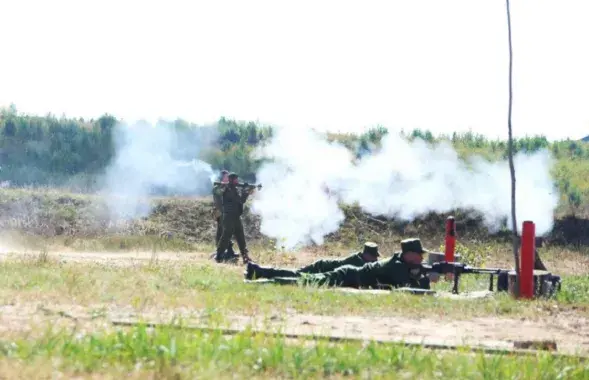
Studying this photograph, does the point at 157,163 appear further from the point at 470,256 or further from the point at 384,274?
the point at 384,274

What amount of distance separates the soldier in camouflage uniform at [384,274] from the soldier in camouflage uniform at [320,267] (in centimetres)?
35

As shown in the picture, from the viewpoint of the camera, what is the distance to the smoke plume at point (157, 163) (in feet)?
143

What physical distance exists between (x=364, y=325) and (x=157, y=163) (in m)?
35.6

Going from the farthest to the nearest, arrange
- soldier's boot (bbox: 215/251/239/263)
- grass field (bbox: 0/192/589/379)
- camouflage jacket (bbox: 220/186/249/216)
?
camouflage jacket (bbox: 220/186/249/216) → soldier's boot (bbox: 215/251/239/263) → grass field (bbox: 0/192/589/379)

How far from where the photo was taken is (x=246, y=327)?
8.80 meters

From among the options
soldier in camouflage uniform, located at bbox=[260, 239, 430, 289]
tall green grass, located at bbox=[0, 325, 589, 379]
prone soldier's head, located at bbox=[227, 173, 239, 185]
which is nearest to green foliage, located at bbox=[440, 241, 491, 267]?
prone soldier's head, located at bbox=[227, 173, 239, 185]

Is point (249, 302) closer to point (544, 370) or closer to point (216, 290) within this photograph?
point (216, 290)

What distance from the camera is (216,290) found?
13.6 m

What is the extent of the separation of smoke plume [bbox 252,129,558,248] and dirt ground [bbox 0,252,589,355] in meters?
21.5

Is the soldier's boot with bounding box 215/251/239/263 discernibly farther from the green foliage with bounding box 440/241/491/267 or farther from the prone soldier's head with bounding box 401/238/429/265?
the prone soldier's head with bounding box 401/238/429/265

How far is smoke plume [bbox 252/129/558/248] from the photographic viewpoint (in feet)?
111

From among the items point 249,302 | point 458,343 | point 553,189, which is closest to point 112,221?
point 553,189

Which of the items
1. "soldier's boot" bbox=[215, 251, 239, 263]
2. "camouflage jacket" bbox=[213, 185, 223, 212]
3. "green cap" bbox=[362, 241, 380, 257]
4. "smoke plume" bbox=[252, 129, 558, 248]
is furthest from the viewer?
"smoke plume" bbox=[252, 129, 558, 248]

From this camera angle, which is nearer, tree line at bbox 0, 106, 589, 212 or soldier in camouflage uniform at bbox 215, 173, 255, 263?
soldier in camouflage uniform at bbox 215, 173, 255, 263
